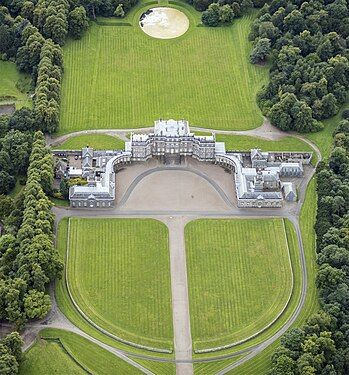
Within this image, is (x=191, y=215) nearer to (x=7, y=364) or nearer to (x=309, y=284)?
(x=309, y=284)

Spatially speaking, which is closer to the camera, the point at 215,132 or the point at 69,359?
the point at 69,359

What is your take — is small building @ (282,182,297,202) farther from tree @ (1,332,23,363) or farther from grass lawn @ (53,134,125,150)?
tree @ (1,332,23,363)

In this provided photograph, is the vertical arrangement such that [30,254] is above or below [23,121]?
below

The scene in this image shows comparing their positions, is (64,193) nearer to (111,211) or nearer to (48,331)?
(111,211)

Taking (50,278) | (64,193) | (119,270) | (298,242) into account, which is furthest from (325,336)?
(64,193)

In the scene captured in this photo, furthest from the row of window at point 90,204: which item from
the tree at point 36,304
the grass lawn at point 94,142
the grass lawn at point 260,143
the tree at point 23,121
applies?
the grass lawn at point 260,143

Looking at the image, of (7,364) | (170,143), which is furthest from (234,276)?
(7,364)

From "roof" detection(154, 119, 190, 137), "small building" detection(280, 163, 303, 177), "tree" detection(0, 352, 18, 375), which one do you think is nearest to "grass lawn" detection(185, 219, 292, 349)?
"small building" detection(280, 163, 303, 177)
